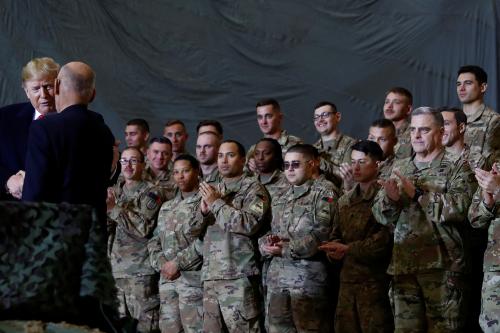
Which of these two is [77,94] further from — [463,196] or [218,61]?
[218,61]

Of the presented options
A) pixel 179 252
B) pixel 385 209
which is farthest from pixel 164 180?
pixel 385 209

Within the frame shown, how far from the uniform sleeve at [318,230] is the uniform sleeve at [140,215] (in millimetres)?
1386

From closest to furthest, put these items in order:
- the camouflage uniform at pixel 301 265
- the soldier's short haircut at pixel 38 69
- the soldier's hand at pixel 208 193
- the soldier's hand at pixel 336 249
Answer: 1. the soldier's short haircut at pixel 38 69
2. the soldier's hand at pixel 336 249
3. the camouflage uniform at pixel 301 265
4. the soldier's hand at pixel 208 193

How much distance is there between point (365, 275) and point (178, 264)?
53.4 inches

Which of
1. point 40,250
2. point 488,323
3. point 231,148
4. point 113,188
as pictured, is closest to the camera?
point 40,250

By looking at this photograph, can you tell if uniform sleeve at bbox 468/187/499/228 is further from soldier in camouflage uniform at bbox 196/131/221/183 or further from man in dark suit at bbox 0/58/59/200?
man in dark suit at bbox 0/58/59/200

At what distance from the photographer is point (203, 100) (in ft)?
27.0

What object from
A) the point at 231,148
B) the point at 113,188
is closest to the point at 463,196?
the point at 231,148

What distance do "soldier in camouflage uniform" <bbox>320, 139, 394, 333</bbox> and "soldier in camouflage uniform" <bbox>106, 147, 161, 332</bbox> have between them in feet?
5.18

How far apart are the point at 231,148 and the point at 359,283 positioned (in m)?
1.25

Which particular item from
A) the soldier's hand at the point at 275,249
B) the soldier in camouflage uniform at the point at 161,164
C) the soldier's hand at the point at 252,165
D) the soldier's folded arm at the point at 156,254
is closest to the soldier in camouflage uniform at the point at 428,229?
the soldier's hand at the point at 275,249

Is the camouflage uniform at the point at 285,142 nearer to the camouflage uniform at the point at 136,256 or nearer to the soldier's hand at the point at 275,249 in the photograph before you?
the camouflage uniform at the point at 136,256

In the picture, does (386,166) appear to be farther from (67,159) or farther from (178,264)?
(67,159)

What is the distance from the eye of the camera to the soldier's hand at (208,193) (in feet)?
18.4
